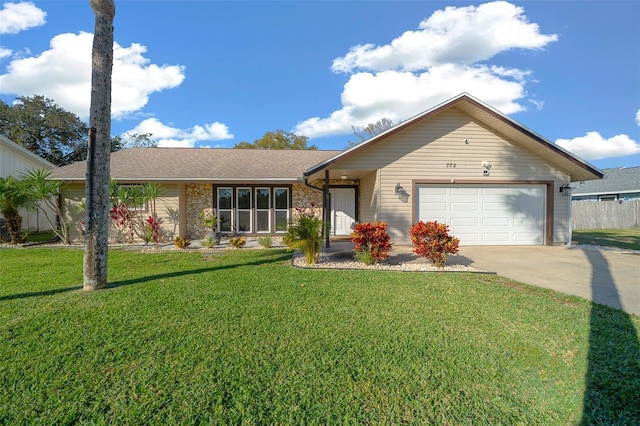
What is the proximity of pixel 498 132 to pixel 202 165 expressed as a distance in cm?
1193

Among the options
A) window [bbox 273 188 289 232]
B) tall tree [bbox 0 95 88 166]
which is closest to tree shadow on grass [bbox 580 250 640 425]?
window [bbox 273 188 289 232]

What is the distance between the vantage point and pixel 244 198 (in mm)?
13305

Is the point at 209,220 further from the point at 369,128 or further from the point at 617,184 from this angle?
the point at 617,184

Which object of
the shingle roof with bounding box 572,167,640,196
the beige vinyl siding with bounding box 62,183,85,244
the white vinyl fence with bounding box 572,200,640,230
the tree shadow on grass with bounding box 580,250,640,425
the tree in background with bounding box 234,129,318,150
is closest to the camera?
the tree shadow on grass with bounding box 580,250,640,425

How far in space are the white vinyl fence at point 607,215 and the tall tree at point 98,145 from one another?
27.1 meters

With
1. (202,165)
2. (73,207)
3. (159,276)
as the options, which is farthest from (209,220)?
(159,276)

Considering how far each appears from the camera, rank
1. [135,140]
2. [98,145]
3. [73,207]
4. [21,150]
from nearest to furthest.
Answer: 1. [98,145]
2. [73,207]
3. [21,150]
4. [135,140]

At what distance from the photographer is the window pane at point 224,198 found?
13.2 m

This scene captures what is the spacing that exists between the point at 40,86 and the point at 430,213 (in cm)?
3516

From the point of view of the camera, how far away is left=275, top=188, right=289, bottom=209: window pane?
44.1 feet

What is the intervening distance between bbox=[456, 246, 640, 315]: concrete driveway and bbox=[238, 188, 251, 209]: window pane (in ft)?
27.9

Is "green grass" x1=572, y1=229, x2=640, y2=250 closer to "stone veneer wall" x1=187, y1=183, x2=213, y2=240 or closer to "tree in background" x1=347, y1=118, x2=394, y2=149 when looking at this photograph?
"stone veneer wall" x1=187, y1=183, x2=213, y2=240

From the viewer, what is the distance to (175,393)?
2.43 m

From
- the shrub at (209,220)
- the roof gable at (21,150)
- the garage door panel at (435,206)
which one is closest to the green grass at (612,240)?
the garage door panel at (435,206)
